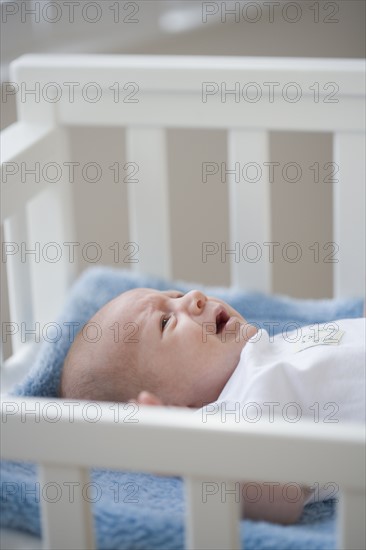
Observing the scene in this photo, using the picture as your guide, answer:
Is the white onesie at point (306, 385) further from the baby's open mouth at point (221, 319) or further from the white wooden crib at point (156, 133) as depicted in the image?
the white wooden crib at point (156, 133)

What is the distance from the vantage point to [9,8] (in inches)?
→ 65.1

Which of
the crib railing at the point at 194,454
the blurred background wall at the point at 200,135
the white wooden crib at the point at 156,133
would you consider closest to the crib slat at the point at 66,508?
the crib railing at the point at 194,454

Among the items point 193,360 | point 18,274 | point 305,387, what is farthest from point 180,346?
point 18,274

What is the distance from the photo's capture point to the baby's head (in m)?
1.12

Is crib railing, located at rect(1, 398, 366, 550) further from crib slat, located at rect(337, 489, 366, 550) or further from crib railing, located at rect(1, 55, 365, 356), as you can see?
crib railing, located at rect(1, 55, 365, 356)

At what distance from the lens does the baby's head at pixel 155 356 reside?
112 centimetres

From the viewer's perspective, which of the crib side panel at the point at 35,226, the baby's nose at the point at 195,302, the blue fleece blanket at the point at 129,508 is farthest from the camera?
the crib side panel at the point at 35,226

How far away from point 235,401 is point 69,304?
44 centimetres

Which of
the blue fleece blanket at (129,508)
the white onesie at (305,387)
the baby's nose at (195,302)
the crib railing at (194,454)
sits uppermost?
the crib railing at (194,454)

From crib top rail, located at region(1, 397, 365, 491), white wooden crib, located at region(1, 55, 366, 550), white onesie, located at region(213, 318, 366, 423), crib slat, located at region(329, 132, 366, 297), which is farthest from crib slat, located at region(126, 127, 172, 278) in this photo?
crib top rail, located at region(1, 397, 365, 491)

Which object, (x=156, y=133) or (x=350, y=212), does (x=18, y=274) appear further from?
(x=350, y=212)

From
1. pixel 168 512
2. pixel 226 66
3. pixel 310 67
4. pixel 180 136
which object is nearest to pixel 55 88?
pixel 226 66

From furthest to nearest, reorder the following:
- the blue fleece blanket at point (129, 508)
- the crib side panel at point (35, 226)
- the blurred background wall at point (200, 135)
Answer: the blurred background wall at point (200, 135) → the crib side panel at point (35, 226) → the blue fleece blanket at point (129, 508)

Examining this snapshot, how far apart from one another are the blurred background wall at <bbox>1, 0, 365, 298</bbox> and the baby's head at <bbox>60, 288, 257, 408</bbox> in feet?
2.30
